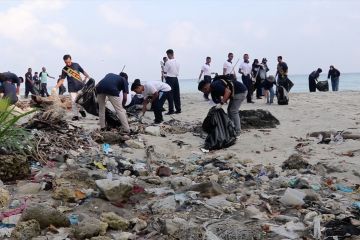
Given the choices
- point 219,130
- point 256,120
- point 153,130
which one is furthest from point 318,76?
point 219,130

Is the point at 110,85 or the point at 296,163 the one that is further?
the point at 110,85

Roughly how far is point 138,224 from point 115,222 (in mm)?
179

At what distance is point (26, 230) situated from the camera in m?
3.06

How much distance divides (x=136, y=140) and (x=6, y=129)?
9.45 feet

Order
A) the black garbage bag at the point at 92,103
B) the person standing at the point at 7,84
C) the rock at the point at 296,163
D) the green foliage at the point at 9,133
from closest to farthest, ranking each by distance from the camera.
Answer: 1. the green foliage at the point at 9,133
2. the rock at the point at 296,163
3. the black garbage bag at the point at 92,103
4. the person standing at the point at 7,84

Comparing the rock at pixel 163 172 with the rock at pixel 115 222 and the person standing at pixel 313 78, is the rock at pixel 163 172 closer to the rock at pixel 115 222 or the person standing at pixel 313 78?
the rock at pixel 115 222

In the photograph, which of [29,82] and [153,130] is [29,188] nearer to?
[153,130]

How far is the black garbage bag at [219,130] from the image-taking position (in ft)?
22.2

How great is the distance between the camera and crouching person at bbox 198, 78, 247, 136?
22.5ft

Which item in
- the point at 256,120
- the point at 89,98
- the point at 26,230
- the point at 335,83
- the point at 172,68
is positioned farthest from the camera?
the point at 335,83

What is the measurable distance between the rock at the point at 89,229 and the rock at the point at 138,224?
0.74 ft

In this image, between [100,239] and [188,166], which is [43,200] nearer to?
[100,239]

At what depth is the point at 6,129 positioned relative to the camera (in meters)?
4.30

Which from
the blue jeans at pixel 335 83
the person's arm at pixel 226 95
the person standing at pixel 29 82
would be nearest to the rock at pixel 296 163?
the person's arm at pixel 226 95
